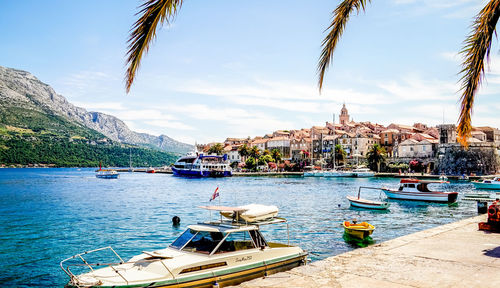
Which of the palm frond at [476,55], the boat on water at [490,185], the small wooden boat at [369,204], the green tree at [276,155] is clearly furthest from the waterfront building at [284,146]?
the palm frond at [476,55]

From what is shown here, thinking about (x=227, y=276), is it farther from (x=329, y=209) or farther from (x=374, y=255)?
(x=329, y=209)

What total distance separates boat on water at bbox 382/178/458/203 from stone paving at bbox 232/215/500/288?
101 ft

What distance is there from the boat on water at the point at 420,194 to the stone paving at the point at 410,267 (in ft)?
101

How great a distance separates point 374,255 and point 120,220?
83.4 feet

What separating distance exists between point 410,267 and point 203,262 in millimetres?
5406

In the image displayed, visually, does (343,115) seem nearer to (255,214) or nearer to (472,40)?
(255,214)

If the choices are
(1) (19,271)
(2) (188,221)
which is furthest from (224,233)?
(2) (188,221)

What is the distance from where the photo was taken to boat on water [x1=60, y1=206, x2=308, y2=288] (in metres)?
9.77

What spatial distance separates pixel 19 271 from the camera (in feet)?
55.1

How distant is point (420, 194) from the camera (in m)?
43.6

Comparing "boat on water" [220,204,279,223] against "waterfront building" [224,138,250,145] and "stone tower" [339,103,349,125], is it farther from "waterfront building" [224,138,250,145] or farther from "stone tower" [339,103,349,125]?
"stone tower" [339,103,349,125]

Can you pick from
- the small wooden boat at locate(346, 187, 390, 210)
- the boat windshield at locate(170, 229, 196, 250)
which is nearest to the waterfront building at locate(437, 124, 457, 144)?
the small wooden boat at locate(346, 187, 390, 210)

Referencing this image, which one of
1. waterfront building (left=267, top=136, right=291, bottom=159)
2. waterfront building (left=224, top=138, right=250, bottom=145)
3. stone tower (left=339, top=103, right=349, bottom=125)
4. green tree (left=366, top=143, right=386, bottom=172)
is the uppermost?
stone tower (left=339, top=103, right=349, bottom=125)

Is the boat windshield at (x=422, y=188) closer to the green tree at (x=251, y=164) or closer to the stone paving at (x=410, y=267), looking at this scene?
the stone paving at (x=410, y=267)
